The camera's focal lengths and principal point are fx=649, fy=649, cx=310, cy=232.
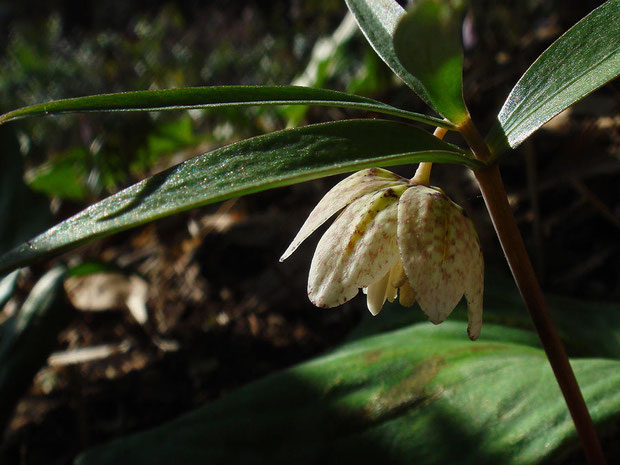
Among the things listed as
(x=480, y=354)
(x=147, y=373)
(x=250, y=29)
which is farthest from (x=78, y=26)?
(x=480, y=354)

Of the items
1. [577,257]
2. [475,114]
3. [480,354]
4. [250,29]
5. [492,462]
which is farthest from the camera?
[250,29]

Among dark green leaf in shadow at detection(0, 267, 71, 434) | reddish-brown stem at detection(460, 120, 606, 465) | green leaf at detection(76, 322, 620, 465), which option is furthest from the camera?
dark green leaf in shadow at detection(0, 267, 71, 434)

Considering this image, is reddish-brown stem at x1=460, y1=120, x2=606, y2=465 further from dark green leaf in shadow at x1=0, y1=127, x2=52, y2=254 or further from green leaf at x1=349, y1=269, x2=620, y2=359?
dark green leaf in shadow at x1=0, y1=127, x2=52, y2=254

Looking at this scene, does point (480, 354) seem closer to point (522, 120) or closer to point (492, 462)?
point (492, 462)

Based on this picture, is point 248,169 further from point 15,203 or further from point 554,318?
point 15,203

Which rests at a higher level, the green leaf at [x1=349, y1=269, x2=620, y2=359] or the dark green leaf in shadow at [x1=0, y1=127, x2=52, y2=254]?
the dark green leaf in shadow at [x1=0, y1=127, x2=52, y2=254]

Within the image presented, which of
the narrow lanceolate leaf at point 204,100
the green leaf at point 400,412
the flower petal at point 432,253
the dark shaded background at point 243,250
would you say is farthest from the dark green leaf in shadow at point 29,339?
the flower petal at point 432,253

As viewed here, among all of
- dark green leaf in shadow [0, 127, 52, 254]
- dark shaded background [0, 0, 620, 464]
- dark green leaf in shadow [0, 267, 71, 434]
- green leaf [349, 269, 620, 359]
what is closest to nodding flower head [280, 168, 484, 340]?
dark shaded background [0, 0, 620, 464]
